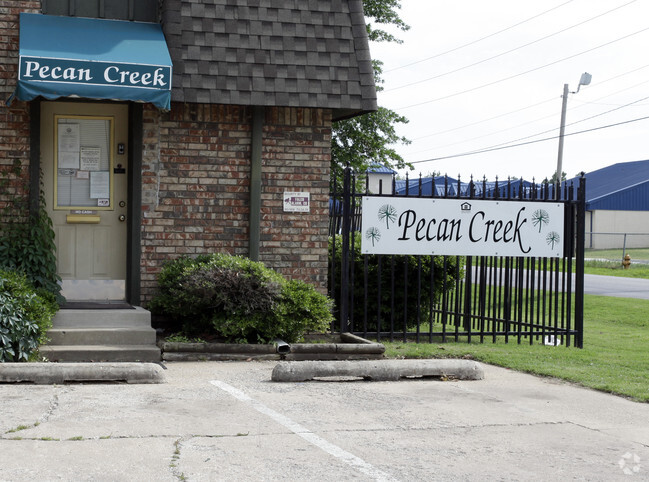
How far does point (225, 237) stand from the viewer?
10.8m

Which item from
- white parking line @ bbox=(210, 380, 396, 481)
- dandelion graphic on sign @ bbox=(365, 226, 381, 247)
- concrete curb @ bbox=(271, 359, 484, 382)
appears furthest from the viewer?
dandelion graphic on sign @ bbox=(365, 226, 381, 247)

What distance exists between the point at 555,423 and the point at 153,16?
7.27 metres

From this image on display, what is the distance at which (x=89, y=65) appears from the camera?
952cm

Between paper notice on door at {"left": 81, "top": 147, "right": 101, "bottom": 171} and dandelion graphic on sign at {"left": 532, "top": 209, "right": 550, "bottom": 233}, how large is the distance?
570 cm

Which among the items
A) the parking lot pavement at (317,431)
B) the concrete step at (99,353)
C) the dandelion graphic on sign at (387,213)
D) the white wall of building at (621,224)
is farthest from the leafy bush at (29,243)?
the white wall of building at (621,224)

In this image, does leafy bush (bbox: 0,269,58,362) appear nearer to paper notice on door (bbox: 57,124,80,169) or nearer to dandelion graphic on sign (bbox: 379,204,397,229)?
paper notice on door (bbox: 57,124,80,169)

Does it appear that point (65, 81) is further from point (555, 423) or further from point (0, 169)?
point (555, 423)

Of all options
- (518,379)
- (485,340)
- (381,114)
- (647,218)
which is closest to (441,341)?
(485,340)

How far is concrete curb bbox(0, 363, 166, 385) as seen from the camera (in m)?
7.58

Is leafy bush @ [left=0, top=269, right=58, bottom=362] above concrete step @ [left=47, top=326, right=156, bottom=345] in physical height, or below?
above

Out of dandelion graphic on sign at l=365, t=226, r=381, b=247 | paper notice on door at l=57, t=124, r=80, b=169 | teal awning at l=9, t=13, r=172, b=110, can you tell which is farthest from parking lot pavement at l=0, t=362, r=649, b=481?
paper notice on door at l=57, t=124, r=80, b=169

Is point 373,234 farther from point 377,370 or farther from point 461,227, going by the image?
point 377,370

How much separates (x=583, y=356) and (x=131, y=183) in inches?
230

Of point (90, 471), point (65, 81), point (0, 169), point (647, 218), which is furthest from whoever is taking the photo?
point (647, 218)
